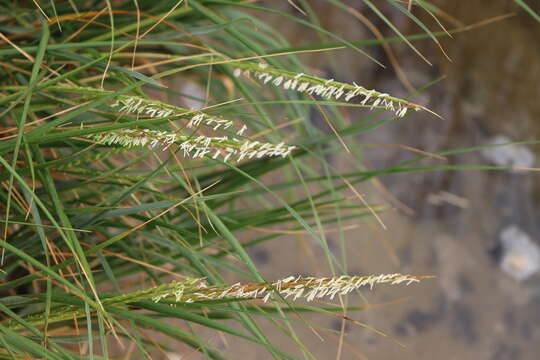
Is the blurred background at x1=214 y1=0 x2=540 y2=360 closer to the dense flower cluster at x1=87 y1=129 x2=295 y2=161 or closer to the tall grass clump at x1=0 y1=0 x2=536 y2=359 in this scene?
the tall grass clump at x1=0 y1=0 x2=536 y2=359

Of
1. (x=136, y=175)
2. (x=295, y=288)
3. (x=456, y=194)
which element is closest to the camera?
(x=295, y=288)

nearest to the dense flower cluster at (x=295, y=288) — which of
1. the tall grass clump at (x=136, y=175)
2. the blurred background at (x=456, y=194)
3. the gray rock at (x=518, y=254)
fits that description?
the tall grass clump at (x=136, y=175)

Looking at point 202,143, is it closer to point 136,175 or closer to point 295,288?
point 295,288

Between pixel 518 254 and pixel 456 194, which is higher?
pixel 456 194

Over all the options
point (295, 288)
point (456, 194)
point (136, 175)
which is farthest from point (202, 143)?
point (456, 194)

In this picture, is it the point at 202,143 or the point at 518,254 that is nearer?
the point at 202,143

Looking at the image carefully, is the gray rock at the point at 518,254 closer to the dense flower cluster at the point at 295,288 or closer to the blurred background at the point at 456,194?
the blurred background at the point at 456,194

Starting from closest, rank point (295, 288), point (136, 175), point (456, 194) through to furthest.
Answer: point (295, 288) → point (136, 175) → point (456, 194)

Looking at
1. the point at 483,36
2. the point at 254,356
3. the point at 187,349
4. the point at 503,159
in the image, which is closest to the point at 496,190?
the point at 503,159

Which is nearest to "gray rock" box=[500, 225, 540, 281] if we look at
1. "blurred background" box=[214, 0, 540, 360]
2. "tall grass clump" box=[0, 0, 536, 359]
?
"blurred background" box=[214, 0, 540, 360]
